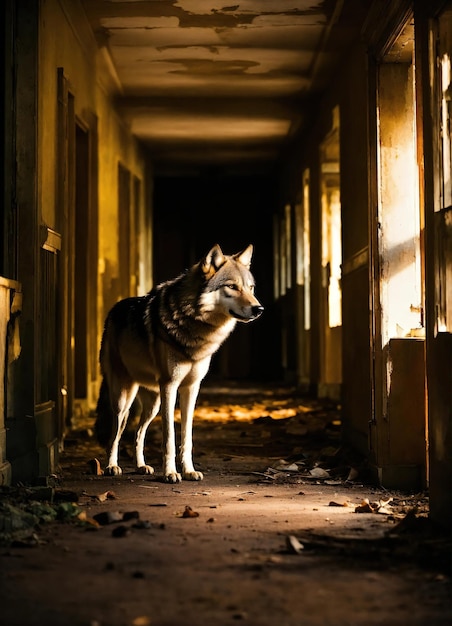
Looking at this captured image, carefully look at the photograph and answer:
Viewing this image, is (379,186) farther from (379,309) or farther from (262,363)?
(262,363)

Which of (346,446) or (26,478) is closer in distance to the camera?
(26,478)

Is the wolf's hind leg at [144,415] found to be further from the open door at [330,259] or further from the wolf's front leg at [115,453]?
the open door at [330,259]

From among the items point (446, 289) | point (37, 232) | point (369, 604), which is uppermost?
point (37, 232)

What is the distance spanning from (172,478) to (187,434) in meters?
0.44

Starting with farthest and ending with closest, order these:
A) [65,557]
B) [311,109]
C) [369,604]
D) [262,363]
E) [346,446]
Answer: [262,363], [311,109], [346,446], [65,557], [369,604]

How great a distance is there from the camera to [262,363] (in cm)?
2295

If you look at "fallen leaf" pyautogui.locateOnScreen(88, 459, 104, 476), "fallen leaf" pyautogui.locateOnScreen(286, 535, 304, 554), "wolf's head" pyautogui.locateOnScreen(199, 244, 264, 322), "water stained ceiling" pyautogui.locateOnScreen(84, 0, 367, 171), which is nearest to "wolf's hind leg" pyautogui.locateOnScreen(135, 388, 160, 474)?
"fallen leaf" pyautogui.locateOnScreen(88, 459, 104, 476)

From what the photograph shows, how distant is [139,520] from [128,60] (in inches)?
296

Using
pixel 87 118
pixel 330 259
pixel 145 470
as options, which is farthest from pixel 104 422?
pixel 330 259

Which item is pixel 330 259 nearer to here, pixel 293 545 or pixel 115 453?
pixel 115 453

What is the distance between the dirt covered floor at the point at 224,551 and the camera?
345cm

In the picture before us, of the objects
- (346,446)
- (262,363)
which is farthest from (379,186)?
(262,363)

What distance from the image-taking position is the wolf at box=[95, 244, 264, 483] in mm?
7180

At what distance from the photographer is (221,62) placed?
11.3 metres
